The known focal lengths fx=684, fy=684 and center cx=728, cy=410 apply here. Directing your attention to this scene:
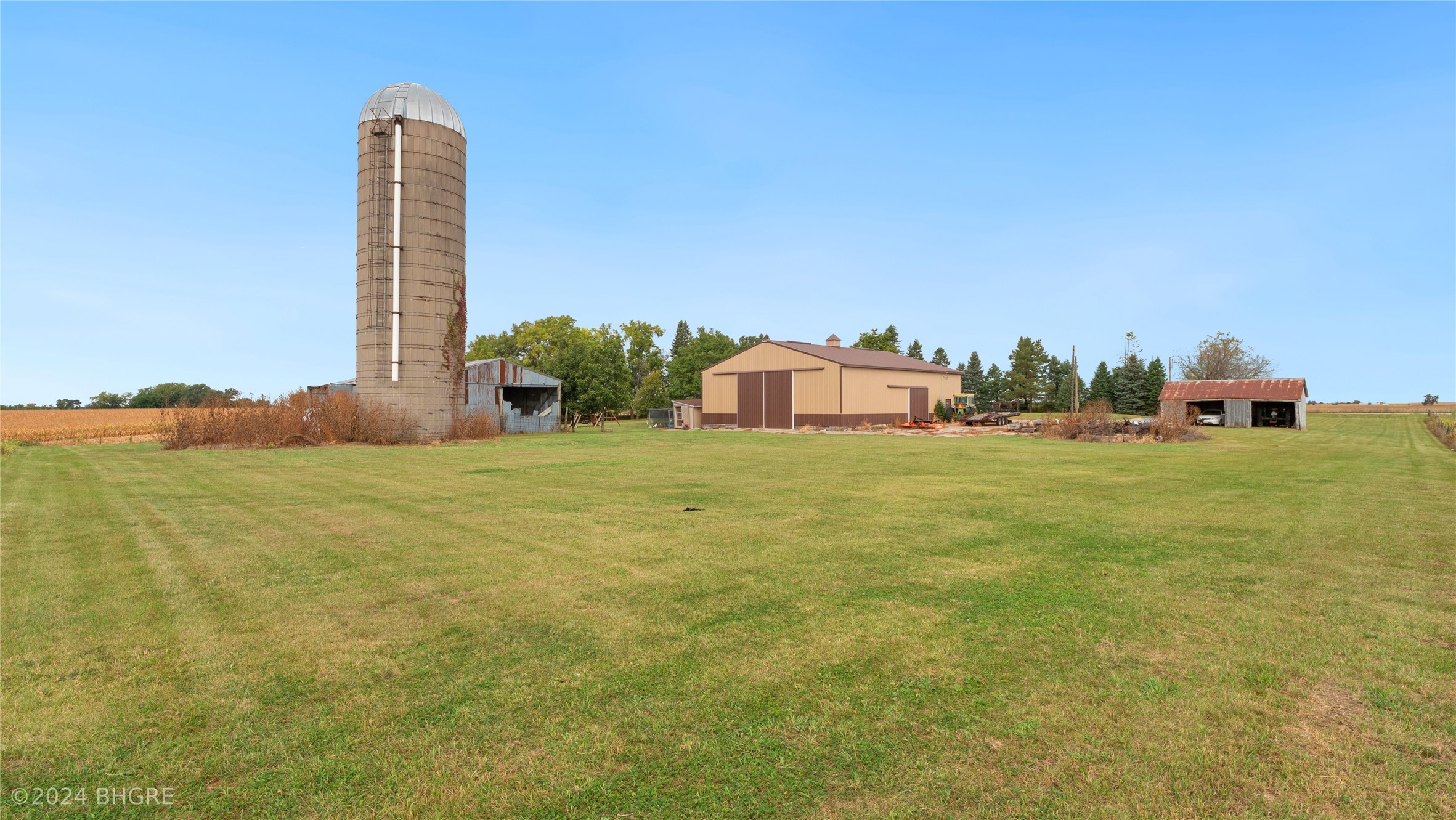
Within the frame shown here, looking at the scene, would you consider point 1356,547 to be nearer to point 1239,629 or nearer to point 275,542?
point 1239,629

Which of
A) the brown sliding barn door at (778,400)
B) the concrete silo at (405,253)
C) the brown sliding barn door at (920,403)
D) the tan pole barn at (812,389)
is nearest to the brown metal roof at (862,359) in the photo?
the tan pole barn at (812,389)

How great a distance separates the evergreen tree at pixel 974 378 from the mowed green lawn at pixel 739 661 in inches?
2942

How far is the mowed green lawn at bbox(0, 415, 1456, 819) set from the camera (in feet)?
10.2

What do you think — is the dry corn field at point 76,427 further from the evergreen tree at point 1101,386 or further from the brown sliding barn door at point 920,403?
the evergreen tree at point 1101,386

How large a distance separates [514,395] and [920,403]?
27878mm

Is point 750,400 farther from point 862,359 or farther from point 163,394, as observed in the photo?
point 163,394

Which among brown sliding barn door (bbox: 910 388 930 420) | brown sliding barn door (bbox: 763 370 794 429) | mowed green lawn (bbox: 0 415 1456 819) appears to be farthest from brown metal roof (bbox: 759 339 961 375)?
mowed green lawn (bbox: 0 415 1456 819)

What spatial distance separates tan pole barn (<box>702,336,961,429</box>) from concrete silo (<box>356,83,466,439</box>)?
21883 millimetres

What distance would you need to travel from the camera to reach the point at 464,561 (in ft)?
23.6

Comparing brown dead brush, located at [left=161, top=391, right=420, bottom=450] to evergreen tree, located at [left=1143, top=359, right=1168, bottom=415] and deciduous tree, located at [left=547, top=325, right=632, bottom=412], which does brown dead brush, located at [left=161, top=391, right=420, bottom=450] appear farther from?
evergreen tree, located at [left=1143, top=359, right=1168, bottom=415]

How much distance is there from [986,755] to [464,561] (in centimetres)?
559

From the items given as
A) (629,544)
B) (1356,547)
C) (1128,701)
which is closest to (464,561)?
(629,544)

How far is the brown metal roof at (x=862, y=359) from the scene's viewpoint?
44.4 meters

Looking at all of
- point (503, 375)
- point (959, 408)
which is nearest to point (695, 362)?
point (959, 408)
